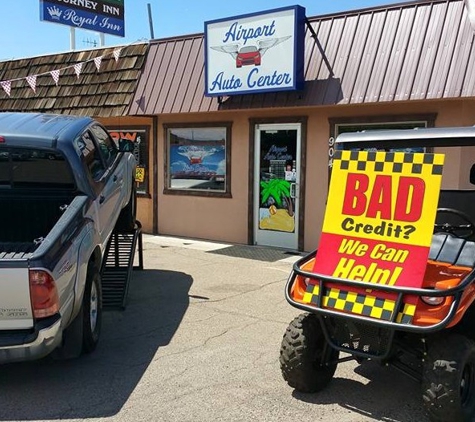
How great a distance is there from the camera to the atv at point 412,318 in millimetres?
3180

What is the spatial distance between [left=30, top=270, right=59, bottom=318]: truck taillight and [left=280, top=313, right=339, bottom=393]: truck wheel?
1676mm

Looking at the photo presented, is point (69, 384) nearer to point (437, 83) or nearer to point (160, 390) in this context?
Answer: point (160, 390)

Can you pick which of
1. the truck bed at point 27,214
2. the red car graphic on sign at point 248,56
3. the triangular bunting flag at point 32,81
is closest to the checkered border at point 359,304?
the truck bed at point 27,214

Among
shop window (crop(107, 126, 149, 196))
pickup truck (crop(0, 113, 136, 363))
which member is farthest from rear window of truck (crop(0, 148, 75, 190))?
shop window (crop(107, 126, 149, 196))

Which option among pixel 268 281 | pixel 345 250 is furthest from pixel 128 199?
pixel 345 250

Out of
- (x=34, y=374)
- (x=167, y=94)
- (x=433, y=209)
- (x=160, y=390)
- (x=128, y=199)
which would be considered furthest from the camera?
(x=167, y=94)

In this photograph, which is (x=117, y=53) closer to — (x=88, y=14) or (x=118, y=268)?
(x=88, y=14)

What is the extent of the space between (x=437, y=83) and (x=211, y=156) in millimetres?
4508

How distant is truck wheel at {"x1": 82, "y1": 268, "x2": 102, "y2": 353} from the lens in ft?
15.1

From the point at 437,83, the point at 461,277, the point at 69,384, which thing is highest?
the point at 437,83

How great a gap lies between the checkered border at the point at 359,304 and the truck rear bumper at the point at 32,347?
71.2 inches

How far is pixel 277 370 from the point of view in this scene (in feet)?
14.4

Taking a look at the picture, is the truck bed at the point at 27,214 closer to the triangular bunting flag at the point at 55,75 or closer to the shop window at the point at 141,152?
the shop window at the point at 141,152

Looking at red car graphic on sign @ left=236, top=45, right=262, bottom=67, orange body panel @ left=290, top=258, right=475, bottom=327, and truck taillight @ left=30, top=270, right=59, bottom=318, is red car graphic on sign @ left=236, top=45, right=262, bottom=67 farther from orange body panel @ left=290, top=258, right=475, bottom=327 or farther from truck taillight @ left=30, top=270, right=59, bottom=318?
truck taillight @ left=30, top=270, right=59, bottom=318
